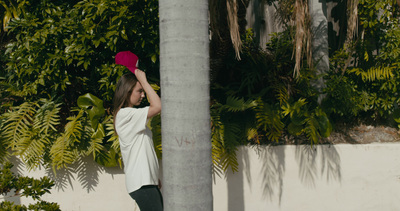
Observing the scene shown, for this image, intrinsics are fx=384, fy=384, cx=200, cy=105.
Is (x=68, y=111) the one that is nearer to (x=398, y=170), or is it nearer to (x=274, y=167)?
(x=274, y=167)

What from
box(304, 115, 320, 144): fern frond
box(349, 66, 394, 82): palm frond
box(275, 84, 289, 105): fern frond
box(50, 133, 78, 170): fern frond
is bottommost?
box(50, 133, 78, 170): fern frond

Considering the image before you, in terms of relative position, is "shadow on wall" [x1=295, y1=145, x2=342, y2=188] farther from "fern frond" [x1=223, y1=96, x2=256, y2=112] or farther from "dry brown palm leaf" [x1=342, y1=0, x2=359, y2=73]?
"dry brown palm leaf" [x1=342, y1=0, x2=359, y2=73]

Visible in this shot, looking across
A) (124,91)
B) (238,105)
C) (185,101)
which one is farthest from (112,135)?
(185,101)

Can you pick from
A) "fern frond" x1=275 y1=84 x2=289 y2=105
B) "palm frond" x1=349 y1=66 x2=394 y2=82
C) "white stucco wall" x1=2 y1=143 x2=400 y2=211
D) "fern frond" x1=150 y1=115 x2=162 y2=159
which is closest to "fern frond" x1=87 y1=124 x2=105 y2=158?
"white stucco wall" x1=2 y1=143 x2=400 y2=211

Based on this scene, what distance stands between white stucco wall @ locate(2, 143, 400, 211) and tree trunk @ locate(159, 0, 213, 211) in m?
2.23

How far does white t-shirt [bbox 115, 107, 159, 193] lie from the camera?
2.79m

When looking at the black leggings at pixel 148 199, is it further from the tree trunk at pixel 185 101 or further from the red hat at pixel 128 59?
the red hat at pixel 128 59

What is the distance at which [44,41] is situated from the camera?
14.0 feet

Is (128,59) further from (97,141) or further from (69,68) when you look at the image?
(69,68)

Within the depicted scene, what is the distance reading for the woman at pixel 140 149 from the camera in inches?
110

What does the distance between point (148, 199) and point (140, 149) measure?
370 mm

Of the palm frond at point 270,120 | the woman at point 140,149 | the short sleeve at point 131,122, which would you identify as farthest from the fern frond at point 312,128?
the short sleeve at point 131,122

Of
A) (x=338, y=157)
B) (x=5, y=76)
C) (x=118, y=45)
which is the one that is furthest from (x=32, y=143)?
(x=338, y=157)

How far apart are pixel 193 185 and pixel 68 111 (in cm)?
315
